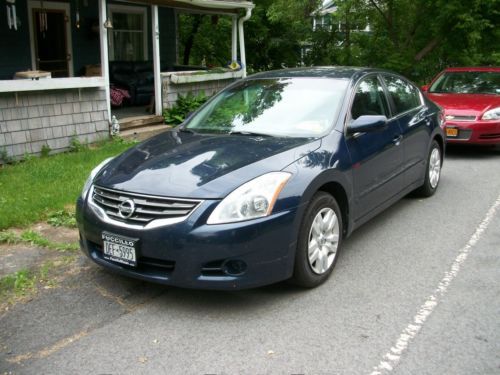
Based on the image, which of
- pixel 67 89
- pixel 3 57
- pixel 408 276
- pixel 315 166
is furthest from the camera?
pixel 3 57

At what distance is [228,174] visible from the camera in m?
3.88

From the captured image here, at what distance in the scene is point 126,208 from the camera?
3.84 m

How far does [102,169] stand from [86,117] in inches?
211

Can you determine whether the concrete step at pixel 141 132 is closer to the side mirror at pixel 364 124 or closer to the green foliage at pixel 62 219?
the green foliage at pixel 62 219

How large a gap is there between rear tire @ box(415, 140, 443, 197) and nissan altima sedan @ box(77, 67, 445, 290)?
3.46ft

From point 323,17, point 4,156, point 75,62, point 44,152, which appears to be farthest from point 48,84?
point 323,17

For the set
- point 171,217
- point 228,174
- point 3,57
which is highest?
point 3,57

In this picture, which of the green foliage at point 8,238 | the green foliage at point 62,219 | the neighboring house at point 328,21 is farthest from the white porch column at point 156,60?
the neighboring house at point 328,21

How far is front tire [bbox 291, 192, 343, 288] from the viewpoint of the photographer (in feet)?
13.1

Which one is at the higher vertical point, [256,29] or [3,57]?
[256,29]

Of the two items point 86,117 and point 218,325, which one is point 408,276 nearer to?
point 218,325

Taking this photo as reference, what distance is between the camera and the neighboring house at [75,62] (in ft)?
28.3

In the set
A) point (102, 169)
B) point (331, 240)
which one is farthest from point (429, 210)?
point (102, 169)

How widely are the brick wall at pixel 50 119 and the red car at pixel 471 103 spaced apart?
5.80m
